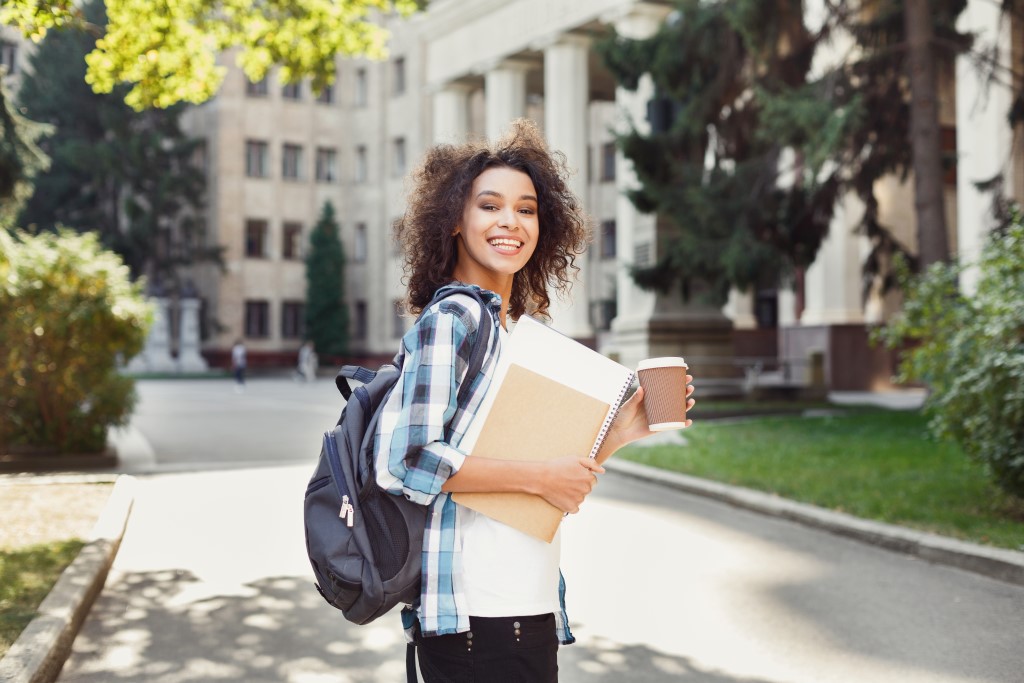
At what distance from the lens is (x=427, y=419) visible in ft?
8.16

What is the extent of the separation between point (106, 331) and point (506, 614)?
496 inches

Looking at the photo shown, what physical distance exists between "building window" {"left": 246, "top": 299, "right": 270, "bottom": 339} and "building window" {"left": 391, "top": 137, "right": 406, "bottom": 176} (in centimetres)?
946

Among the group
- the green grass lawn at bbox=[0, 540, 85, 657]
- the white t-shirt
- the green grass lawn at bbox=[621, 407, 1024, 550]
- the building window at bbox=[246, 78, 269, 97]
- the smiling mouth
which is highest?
the building window at bbox=[246, 78, 269, 97]

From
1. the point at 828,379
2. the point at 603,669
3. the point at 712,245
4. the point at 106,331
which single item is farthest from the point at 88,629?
the point at 828,379

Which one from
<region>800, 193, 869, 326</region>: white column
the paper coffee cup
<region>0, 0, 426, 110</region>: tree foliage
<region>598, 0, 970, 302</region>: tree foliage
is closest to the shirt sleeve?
the paper coffee cup

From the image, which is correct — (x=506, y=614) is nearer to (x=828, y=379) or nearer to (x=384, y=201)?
(x=828, y=379)

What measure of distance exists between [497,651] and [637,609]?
4.28 meters

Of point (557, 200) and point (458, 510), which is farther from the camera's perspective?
point (557, 200)

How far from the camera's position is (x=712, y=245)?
72.7 ft

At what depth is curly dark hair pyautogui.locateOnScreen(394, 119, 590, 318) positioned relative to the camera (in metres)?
2.84

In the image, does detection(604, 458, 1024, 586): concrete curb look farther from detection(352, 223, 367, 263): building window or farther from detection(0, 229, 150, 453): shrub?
detection(352, 223, 367, 263): building window

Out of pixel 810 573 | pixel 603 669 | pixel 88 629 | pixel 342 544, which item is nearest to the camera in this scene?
pixel 342 544

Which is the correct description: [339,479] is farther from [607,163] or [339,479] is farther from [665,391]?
[607,163]

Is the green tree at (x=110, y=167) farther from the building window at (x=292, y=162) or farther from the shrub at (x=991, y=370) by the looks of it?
the shrub at (x=991, y=370)
